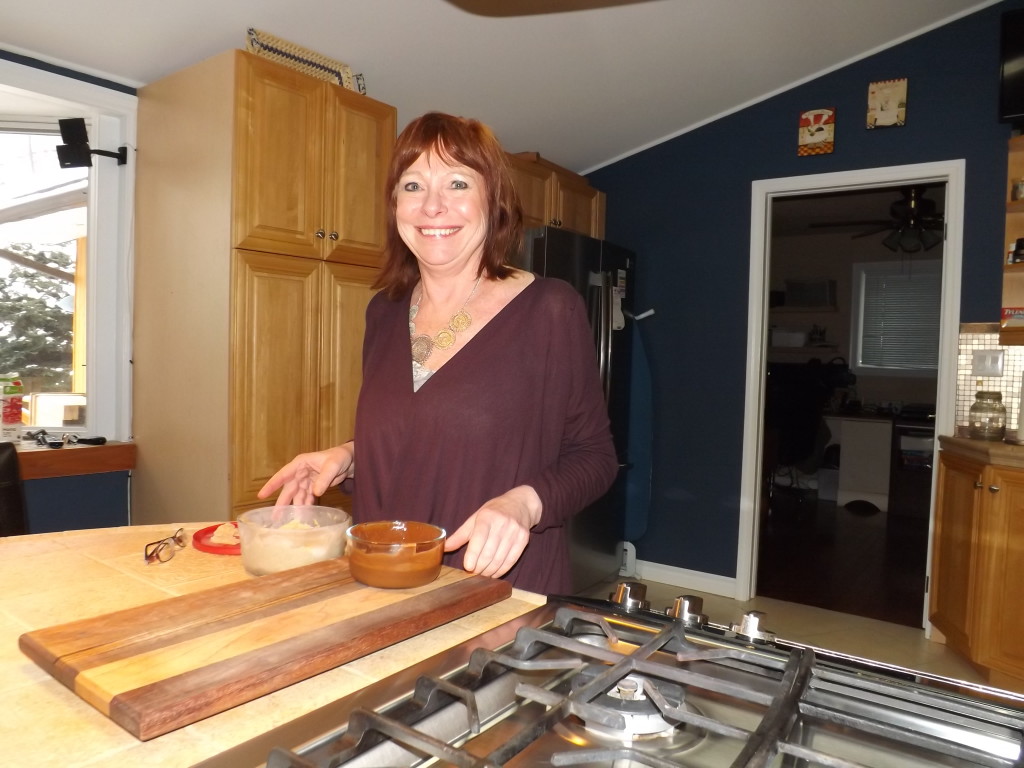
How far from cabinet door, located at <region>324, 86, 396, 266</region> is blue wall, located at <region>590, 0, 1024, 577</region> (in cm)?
158

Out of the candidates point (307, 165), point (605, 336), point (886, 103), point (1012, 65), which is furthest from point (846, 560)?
point (307, 165)

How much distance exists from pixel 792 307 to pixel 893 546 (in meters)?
3.20

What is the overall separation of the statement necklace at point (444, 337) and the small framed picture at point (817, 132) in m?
3.10

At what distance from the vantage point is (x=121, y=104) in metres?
2.76

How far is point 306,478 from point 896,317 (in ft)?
23.4

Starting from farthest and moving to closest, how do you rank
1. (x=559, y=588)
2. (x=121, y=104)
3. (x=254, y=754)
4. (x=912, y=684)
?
(x=121, y=104)
(x=559, y=588)
(x=912, y=684)
(x=254, y=754)

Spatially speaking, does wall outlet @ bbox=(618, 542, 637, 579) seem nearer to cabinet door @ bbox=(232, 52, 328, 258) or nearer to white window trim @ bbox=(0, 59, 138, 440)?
cabinet door @ bbox=(232, 52, 328, 258)

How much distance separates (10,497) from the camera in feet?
5.74

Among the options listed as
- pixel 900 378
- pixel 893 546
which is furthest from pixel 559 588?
pixel 900 378

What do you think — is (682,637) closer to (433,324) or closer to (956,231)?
(433,324)

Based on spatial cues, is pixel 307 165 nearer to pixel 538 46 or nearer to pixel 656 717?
pixel 538 46

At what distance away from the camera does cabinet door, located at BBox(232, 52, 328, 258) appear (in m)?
2.44

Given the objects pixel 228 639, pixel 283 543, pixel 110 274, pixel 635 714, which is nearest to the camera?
pixel 635 714

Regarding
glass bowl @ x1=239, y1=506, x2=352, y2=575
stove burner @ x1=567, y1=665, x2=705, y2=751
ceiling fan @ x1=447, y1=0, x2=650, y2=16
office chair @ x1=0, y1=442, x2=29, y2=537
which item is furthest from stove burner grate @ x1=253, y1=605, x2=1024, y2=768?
ceiling fan @ x1=447, y1=0, x2=650, y2=16
